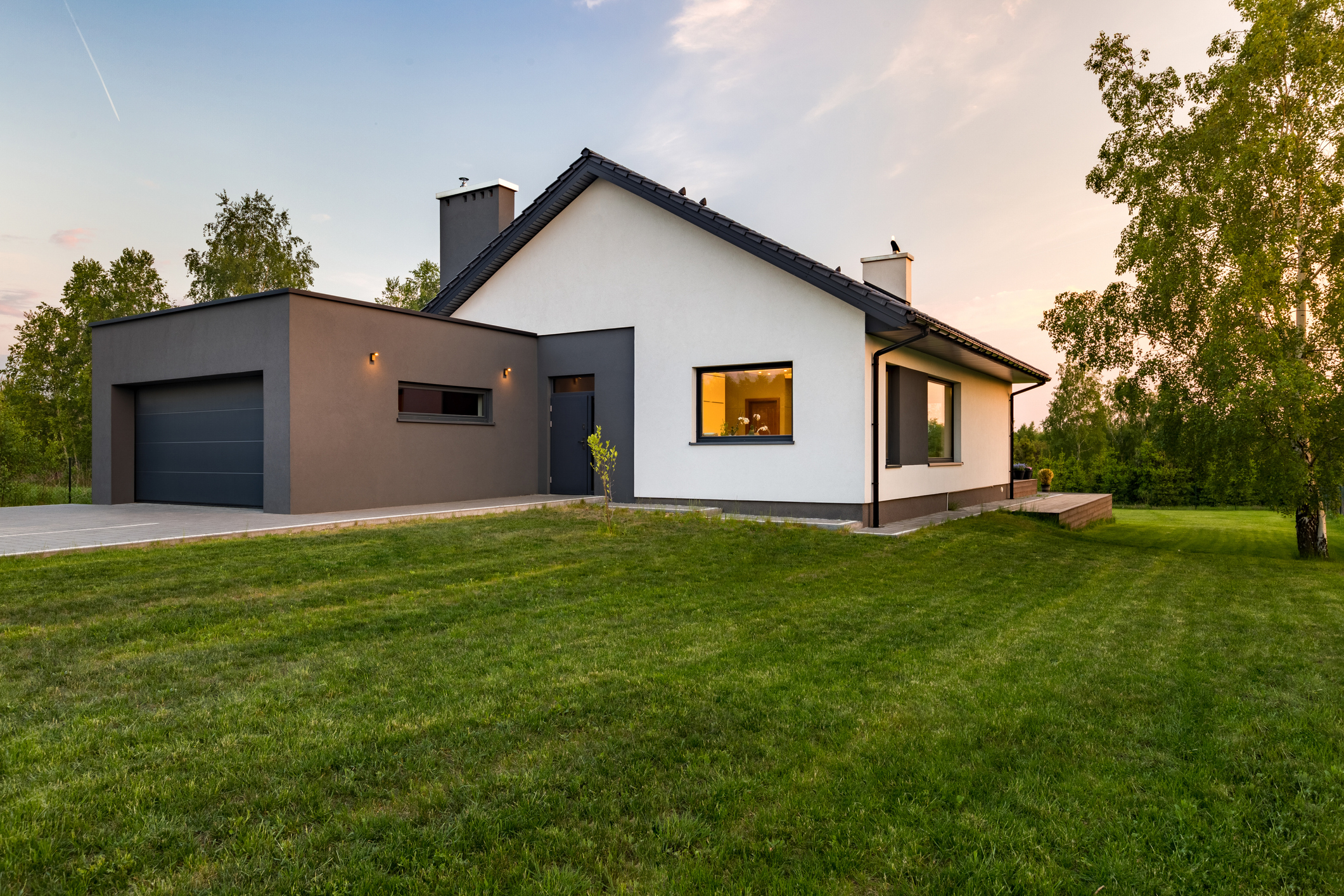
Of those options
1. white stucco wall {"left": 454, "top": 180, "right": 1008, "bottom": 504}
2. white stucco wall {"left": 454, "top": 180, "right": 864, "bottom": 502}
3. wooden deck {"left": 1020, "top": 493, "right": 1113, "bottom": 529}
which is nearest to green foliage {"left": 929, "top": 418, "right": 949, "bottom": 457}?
white stucco wall {"left": 454, "top": 180, "right": 1008, "bottom": 504}

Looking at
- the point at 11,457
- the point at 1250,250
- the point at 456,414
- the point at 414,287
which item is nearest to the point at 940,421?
the point at 1250,250

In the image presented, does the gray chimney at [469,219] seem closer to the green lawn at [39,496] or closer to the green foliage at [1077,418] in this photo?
the green lawn at [39,496]

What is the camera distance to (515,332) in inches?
537

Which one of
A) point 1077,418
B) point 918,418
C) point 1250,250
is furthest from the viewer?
point 1077,418

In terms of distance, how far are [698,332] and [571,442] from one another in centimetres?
338

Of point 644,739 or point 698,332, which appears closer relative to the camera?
point 644,739

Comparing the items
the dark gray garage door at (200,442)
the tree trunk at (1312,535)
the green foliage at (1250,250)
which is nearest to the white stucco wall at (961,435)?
the green foliage at (1250,250)

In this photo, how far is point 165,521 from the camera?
9469 mm

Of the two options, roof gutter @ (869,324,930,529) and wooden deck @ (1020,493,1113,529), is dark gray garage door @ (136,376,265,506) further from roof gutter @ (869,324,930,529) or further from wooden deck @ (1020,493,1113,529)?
wooden deck @ (1020,493,1113,529)

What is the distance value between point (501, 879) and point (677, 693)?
155 centimetres

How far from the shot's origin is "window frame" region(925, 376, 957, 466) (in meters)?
14.6

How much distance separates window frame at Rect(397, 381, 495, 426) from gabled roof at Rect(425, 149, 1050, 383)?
3028 mm

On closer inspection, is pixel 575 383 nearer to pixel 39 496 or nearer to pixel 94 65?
pixel 39 496

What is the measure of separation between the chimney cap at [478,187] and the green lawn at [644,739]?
12.1 m
